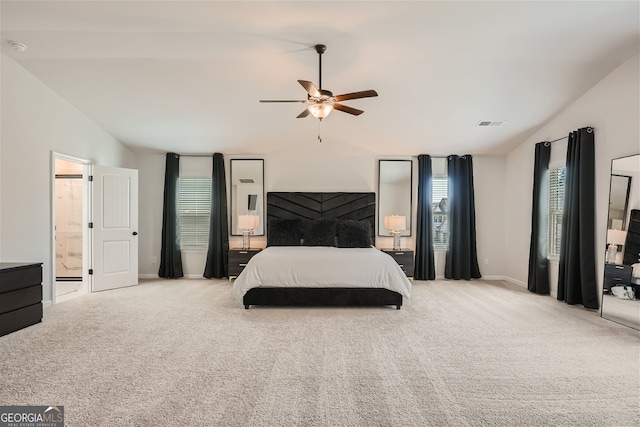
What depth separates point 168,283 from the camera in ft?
19.6

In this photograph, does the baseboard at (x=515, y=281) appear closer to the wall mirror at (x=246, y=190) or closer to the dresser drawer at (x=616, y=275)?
the dresser drawer at (x=616, y=275)

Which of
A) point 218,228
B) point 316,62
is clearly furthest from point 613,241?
point 218,228

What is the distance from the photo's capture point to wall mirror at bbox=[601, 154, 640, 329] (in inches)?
152

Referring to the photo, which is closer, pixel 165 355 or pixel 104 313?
pixel 165 355

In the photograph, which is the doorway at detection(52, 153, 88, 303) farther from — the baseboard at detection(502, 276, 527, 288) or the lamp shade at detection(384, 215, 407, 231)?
the baseboard at detection(502, 276, 527, 288)

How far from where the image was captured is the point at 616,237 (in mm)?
4105

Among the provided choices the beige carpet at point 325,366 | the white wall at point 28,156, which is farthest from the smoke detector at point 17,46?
the beige carpet at point 325,366

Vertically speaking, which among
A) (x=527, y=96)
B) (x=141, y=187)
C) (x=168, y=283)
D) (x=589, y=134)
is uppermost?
(x=527, y=96)


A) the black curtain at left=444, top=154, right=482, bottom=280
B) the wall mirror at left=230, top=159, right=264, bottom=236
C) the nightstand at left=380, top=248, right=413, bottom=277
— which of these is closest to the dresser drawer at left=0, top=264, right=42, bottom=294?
the wall mirror at left=230, top=159, right=264, bottom=236

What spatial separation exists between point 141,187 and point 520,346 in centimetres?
646

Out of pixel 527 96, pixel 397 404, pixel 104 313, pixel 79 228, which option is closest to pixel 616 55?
pixel 527 96

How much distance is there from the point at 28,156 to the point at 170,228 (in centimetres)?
247

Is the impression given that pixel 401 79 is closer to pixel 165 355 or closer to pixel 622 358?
pixel 622 358

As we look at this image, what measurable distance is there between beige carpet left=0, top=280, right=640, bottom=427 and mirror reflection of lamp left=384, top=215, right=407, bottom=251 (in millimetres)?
1859
